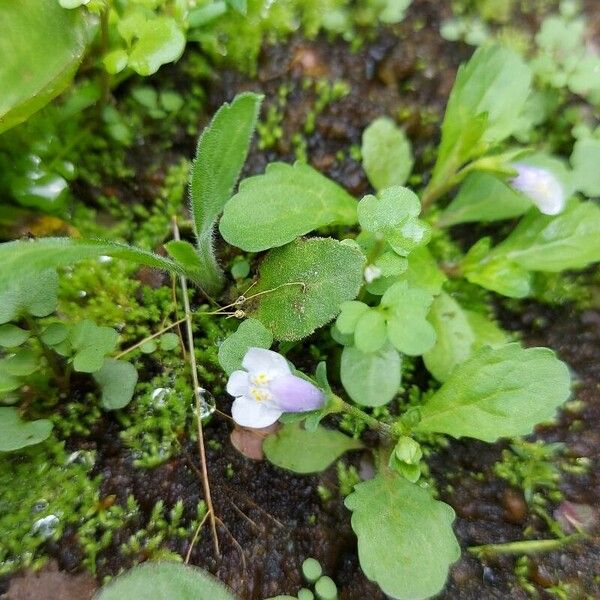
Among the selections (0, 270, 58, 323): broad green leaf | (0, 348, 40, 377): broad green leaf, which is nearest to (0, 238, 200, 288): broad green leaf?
(0, 270, 58, 323): broad green leaf

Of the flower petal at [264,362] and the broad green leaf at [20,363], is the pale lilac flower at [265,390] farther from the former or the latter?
the broad green leaf at [20,363]

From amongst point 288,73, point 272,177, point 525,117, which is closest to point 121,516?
point 272,177

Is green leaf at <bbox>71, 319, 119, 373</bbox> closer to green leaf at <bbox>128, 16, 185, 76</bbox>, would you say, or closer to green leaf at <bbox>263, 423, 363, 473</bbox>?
green leaf at <bbox>263, 423, 363, 473</bbox>

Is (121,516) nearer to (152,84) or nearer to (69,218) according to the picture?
(69,218)

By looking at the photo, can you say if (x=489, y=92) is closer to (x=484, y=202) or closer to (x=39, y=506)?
(x=484, y=202)

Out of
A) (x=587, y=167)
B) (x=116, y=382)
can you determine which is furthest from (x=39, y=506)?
(x=587, y=167)

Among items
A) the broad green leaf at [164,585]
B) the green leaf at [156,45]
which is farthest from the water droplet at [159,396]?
the green leaf at [156,45]
